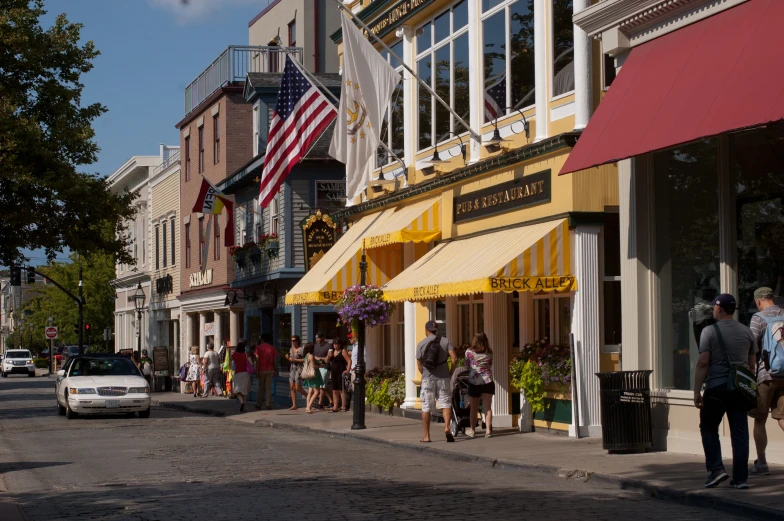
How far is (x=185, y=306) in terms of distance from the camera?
154ft

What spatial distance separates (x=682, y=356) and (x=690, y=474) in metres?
2.58

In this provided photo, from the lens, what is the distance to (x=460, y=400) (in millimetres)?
19750

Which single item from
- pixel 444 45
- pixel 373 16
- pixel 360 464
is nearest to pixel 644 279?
pixel 360 464

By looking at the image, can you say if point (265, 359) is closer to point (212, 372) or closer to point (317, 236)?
point (317, 236)

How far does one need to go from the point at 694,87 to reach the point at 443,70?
33.0ft

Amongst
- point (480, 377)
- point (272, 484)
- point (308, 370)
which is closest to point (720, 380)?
point (272, 484)

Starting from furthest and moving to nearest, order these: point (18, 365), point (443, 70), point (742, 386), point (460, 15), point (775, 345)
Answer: point (18, 365), point (443, 70), point (460, 15), point (775, 345), point (742, 386)

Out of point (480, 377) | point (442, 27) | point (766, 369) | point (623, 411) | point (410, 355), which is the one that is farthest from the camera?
point (410, 355)

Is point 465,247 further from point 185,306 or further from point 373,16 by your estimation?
point 185,306

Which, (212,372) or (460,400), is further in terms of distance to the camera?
(212,372)

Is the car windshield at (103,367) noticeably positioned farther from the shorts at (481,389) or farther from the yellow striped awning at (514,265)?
the shorts at (481,389)

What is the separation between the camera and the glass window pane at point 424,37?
2366cm

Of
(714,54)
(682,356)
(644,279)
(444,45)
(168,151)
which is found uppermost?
(168,151)

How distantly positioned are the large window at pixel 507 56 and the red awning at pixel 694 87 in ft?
12.6
